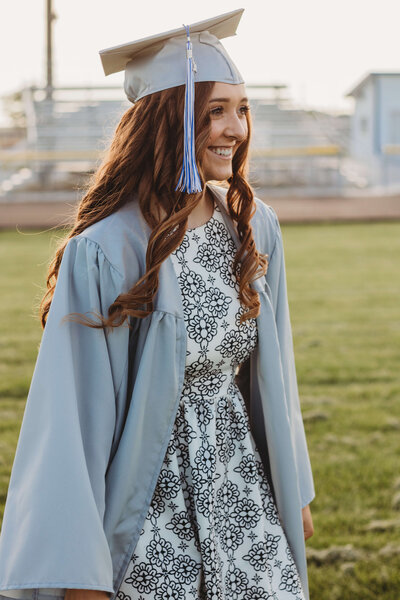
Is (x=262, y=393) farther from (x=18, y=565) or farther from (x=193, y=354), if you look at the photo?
(x=18, y=565)

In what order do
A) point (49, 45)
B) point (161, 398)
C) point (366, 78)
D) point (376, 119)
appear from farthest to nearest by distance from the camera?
point (366, 78)
point (376, 119)
point (49, 45)
point (161, 398)

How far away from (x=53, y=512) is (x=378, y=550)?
6.73ft

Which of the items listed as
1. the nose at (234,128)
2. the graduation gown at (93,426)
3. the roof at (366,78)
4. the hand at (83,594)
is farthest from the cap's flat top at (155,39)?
the roof at (366,78)

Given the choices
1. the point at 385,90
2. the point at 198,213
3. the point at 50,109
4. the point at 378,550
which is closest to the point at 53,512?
the point at 198,213

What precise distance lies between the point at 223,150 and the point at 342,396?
12.5 feet

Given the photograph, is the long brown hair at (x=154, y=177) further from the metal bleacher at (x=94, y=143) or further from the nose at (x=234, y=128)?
the metal bleacher at (x=94, y=143)

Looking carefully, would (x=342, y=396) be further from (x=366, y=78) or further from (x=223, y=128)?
(x=366, y=78)

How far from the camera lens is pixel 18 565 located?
5.58 feet

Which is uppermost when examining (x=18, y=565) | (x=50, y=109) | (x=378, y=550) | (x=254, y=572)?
(x=50, y=109)

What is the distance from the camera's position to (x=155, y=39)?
1905 millimetres

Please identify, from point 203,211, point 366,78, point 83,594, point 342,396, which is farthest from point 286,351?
point 366,78

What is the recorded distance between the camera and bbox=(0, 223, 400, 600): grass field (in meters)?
3.33

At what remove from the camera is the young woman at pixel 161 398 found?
172 centimetres

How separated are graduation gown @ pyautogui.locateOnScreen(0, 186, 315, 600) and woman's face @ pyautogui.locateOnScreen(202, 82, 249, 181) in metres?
0.21
